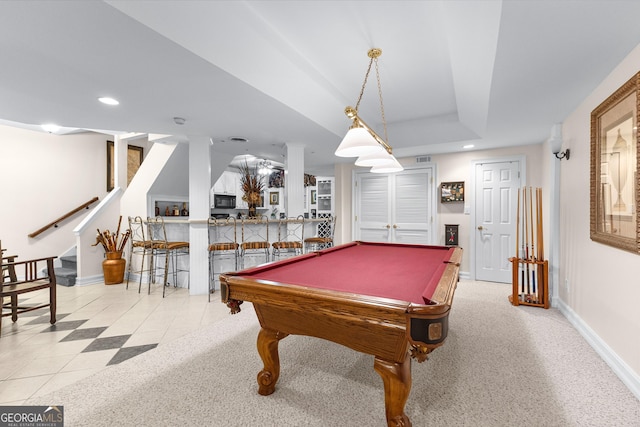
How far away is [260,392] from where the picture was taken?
5.79ft

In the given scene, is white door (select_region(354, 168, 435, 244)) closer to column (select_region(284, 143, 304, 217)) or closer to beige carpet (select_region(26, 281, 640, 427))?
column (select_region(284, 143, 304, 217))

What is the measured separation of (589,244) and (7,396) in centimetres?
472

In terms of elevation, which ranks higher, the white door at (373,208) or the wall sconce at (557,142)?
the wall sconce at (557,142)

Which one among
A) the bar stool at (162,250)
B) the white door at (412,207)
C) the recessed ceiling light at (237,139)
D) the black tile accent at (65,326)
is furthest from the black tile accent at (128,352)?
the white door at (412,207)

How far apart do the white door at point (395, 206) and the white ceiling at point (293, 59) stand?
6.03 feet

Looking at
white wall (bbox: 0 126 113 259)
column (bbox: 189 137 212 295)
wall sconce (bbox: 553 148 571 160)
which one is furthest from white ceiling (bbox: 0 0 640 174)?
white wall (bbox: 0 126 113 259)

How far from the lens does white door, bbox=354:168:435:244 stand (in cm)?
530

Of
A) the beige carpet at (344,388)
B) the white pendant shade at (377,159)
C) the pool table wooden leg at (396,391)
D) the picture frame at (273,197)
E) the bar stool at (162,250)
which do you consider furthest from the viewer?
the picture frame at (273,197)

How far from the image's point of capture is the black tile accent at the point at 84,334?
264 centimetres

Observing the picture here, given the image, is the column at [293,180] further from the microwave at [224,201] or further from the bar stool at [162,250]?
the microwave at [224,201]

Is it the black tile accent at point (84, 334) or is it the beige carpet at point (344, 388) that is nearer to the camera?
the beige carpet at point (344, 388)

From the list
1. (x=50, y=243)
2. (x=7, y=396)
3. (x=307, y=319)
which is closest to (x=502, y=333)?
(x=307, y=319)

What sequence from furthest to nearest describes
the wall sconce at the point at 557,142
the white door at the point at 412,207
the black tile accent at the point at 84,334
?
the white door at the point at 412,207
the wall sconce at the point at 557,142
the black tile accent at the point at 84,334

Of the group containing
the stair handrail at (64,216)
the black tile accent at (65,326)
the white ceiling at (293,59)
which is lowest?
the black tile accent at (65,326)
